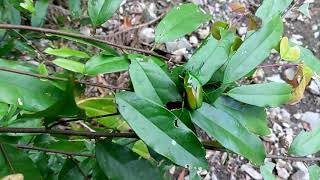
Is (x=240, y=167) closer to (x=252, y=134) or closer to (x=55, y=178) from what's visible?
(x=55, y=178)

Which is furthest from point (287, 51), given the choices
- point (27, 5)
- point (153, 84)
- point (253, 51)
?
point (27, 5)

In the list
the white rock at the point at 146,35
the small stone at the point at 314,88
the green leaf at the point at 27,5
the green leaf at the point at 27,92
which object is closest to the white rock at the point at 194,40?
the white rock at the point at 146,35

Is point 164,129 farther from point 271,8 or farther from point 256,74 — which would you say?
point 256,74

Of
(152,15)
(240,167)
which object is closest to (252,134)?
(240,167)

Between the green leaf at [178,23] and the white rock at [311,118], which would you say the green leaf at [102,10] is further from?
the white rock at [311,118]

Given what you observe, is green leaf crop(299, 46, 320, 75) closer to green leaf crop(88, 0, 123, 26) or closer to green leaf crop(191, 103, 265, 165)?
green leaf crop(191, 103, 265, 165)

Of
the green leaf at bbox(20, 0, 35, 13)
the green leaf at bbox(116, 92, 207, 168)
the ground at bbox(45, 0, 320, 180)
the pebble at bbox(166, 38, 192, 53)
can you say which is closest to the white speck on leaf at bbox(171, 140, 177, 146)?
the green leaf at bbox(116, 92, 207, 168)
